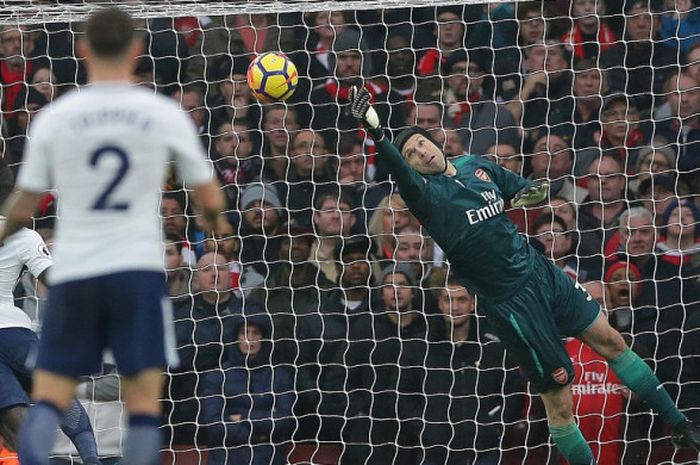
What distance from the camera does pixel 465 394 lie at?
8.03 meters

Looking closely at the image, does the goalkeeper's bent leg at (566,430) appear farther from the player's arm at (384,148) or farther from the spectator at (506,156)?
the spectator at (506,156)

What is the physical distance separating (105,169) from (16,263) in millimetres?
2716

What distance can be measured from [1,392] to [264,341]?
179 centimetres

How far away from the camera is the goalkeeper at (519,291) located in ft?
22.2

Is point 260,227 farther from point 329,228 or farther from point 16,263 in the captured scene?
point 16,263

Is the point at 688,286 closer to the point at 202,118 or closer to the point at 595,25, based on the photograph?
the point at 595,25

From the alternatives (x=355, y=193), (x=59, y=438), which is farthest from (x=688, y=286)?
(x=59, y=438)

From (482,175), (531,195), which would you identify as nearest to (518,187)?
(531,195)

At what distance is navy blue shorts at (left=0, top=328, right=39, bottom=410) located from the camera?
693 centimetres

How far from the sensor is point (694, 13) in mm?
8945

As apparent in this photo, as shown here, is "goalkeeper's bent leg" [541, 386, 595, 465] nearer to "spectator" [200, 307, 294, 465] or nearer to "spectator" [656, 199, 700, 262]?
"spectator" [656, 199, 700, 262]

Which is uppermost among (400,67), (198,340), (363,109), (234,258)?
(363,109)

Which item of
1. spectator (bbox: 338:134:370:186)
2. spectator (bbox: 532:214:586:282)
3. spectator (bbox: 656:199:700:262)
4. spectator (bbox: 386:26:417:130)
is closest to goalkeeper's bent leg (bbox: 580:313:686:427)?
spectator (bbox: 532:214:586:282)

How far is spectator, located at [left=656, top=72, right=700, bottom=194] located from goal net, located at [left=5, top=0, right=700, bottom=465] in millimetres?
14
